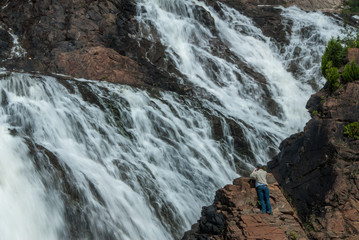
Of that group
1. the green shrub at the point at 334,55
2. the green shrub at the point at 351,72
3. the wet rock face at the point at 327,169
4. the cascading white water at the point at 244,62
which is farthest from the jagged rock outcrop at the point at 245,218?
the cascading white water at the point at 244,62

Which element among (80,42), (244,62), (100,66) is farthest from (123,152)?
(244,62)

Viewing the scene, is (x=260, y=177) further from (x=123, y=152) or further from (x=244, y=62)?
(x=244, y=62)

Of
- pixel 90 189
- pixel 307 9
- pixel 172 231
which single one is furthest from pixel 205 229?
pixel 307 9

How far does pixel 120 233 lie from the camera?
11.9 m

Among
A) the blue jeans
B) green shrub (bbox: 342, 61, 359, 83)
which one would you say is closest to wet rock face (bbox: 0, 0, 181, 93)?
green shrub (bbox: 342, 61, 359, 83)

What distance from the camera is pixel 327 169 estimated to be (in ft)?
39.3

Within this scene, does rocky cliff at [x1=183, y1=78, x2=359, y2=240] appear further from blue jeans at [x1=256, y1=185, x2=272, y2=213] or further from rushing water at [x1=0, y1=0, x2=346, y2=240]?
rushing water at [x1=0, y1=0, x2=346, y2=240]

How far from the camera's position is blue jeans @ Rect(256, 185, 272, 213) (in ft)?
32.0

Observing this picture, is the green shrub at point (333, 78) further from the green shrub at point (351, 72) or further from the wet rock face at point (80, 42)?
the wet rock face at point (80, 42)

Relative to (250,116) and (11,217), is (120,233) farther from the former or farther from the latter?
(250,116)

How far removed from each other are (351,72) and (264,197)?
6.63 meters

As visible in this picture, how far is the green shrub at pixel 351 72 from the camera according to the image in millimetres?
13845

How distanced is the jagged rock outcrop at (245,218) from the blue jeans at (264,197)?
162mm

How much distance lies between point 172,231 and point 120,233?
1.87 meters
